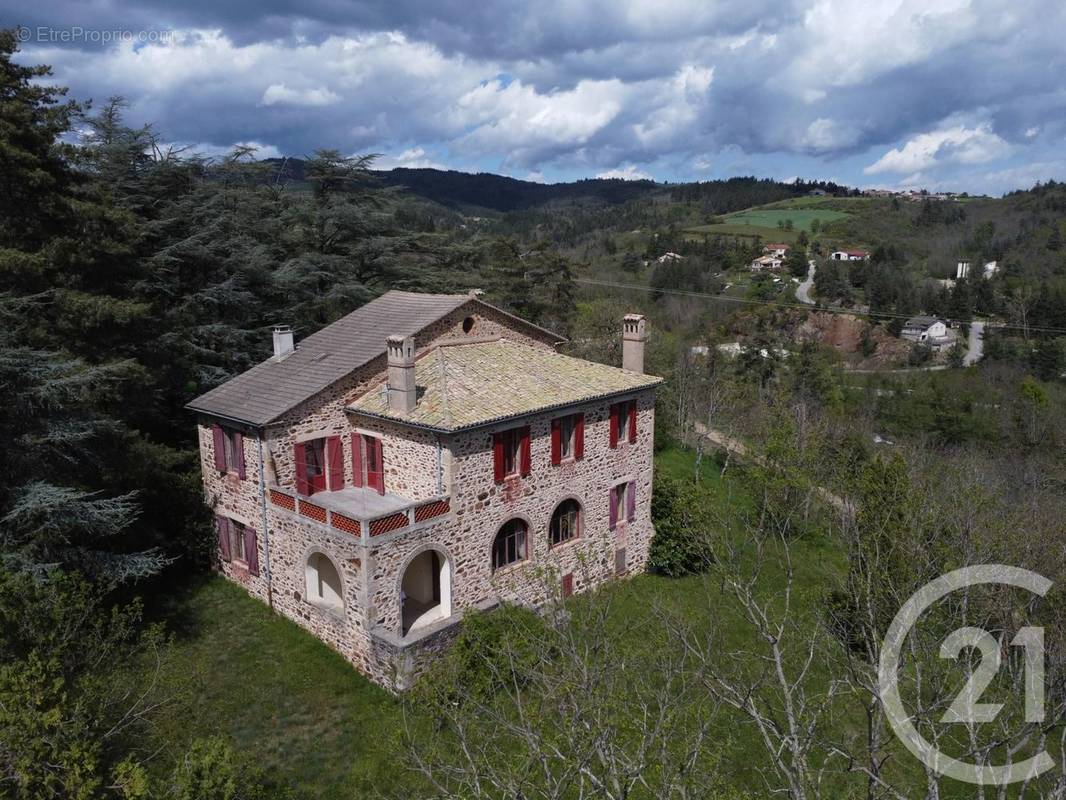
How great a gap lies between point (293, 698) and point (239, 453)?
24.0 feet

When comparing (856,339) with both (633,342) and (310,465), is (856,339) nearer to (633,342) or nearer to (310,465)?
(633,342)

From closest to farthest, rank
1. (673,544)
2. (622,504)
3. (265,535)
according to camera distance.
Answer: (265,535) < (622,504) < (673,544)

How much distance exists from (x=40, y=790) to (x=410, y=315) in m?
16.2

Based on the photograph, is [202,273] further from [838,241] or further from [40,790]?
[838,241]

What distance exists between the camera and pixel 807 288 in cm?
9812

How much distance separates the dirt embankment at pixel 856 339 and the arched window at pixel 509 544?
57.3 metres

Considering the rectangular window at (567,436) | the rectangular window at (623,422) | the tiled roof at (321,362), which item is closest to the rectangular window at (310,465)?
the tiled roof at (321,362)

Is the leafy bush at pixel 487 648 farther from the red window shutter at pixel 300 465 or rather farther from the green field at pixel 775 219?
the green field at pixel 775 219

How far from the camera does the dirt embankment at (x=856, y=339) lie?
7244 cm

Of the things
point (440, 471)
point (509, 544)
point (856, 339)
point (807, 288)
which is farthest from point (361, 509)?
point (807, 288)

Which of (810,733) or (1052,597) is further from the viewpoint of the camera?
(1052,597)

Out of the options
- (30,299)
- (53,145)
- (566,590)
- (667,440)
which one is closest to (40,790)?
(30,299)

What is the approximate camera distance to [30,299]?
57.6 ft

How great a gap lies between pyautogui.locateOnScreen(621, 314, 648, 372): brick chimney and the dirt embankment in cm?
5081
